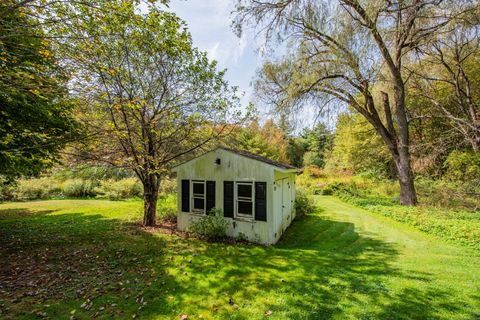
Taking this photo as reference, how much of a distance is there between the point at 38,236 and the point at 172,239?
4.57m

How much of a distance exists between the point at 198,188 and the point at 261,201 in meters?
2.60

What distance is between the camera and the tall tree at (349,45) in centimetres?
729

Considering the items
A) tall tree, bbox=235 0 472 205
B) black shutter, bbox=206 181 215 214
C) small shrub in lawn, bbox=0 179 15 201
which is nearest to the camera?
tall tree, bbox=235 0 472 205

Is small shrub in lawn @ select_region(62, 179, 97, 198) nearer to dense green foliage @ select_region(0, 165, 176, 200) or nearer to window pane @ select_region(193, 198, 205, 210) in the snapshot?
dense green foliage @ select_region(0, 165, 176, 200)

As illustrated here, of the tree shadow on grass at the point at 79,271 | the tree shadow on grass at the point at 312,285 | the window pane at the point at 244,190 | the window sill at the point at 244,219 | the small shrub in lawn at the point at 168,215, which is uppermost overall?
the window pane at the point at 244,190

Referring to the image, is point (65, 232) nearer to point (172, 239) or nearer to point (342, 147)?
point (172, 239)

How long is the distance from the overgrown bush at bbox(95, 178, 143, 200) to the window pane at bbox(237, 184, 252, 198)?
11.9 meters

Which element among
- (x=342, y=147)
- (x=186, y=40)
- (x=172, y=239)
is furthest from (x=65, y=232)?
(x=342, y=147)

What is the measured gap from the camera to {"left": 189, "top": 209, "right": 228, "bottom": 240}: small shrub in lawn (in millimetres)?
7754

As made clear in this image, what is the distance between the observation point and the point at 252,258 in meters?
6.20

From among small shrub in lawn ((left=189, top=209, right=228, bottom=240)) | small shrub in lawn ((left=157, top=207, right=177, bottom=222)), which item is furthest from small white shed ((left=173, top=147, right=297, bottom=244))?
small shrub in lawn ((left=157, top=207, right=177, bottom=222))

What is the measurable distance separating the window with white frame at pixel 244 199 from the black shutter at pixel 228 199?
233 millimetres

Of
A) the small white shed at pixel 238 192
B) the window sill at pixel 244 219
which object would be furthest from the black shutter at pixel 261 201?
the window sill at pixel 244 219

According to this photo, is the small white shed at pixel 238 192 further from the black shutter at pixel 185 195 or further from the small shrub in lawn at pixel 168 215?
the small shrub in lawn at pixel 168 215
